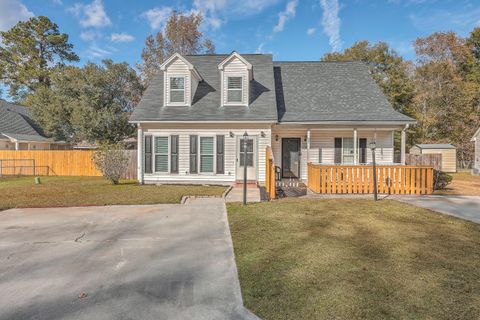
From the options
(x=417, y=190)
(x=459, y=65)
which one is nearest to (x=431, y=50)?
(x=459, y=65)

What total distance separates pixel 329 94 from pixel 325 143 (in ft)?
9.19

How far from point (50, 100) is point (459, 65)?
42191 mm

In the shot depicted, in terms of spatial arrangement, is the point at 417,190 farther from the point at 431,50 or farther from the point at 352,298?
the point at 431,50

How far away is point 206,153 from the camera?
12.8 metres

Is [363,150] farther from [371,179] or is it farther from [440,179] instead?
[371,179]

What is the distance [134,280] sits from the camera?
11.5 ft

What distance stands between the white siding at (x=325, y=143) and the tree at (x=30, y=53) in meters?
28.7

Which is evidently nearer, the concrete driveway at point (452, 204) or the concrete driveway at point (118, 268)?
the concrete driveway at point (118, 268)

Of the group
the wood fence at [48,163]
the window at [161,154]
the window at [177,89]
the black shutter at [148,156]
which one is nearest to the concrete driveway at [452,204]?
the window at [161,154]

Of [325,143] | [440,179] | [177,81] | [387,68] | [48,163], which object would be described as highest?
[387,68]

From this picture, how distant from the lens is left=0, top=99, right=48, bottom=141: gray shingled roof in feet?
79.9

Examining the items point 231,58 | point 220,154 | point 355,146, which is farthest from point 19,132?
point 355,146

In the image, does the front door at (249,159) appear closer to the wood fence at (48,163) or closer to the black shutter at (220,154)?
the black shutter at (220,154)

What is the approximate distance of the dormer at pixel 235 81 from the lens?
43.2ft
